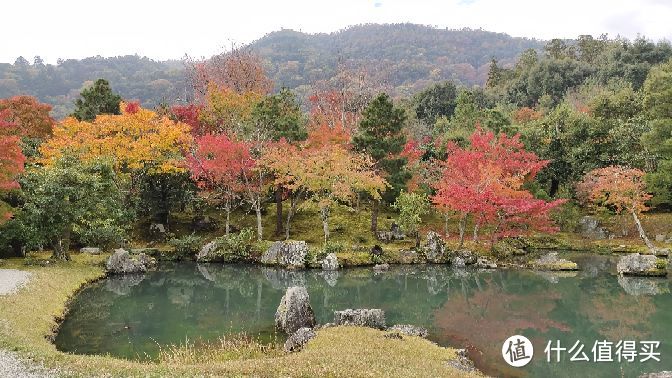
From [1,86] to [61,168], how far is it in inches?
4724

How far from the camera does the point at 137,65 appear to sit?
186750 mm

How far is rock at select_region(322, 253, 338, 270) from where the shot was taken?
31125 mm

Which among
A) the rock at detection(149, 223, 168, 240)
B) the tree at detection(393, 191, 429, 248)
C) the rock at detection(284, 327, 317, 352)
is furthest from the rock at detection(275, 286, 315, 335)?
the rock at detection(149, 223, 168, 240)

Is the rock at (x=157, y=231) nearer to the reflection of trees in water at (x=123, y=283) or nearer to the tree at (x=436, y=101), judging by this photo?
the reflection of trees in water at (x=123, y=283)

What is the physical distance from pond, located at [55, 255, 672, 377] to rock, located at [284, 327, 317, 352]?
216cm


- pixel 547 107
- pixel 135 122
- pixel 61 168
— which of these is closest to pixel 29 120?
pixel 135 122

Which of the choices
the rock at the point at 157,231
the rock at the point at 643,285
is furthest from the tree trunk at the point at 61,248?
the rock at the point at 643,285

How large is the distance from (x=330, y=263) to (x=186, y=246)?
32.7 ft

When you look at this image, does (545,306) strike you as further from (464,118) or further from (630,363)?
(464,118)

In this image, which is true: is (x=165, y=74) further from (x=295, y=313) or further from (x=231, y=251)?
(x=295, y=313)

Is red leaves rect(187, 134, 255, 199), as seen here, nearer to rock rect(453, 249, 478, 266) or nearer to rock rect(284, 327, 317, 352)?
rock rect(453, 249, 478, 266)

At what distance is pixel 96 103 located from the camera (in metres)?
45.6

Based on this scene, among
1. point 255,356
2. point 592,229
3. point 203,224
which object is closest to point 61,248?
point 203,224

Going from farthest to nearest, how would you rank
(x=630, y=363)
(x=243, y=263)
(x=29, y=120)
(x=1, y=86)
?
(x=1, y=86)
(x=29, y=120)
(x=243, y=263)
(x=630, y=363)
